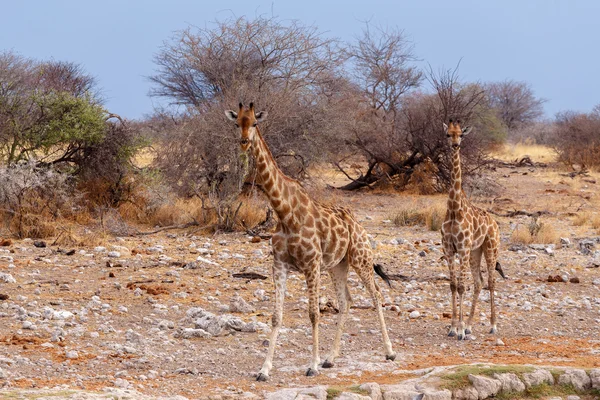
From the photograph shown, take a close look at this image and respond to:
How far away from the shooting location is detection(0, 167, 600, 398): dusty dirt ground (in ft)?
23.0

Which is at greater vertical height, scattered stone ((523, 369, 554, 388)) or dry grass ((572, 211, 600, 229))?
dry grass ((572, 211, 600, 229))

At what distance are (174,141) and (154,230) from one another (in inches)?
91.5

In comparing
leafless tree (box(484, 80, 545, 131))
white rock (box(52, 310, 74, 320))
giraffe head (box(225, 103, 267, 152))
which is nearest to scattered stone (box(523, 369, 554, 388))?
giraffe head (box(225, 103, 267, 152))

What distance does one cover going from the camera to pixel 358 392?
19.6 feet

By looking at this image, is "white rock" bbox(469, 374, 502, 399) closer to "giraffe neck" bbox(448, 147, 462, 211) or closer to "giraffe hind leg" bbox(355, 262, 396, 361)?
"giraffe hind leg" bbox(355, 262, 396, 361)

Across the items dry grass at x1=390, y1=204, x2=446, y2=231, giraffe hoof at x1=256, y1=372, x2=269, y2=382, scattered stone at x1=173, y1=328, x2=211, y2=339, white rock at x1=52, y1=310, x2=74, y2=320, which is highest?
dry grass at x1=390, y1=204, x2=446, y2=231

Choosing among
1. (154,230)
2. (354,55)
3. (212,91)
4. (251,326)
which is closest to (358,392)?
(251,326)

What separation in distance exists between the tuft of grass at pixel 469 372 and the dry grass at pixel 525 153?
2941 centimetres

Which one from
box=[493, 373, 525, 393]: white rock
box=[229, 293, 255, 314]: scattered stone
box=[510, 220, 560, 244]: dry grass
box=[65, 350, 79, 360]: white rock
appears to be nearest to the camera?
box=[493, 373, 525, 393]: white rock

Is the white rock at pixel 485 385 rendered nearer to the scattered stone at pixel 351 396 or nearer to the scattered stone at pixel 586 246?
the scattered stone at pixel 351 396

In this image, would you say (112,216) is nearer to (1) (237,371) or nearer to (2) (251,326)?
(2) (251,326)

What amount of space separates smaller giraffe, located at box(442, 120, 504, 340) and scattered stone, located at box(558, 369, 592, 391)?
2.49m

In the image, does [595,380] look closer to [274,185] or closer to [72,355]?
[274,185]

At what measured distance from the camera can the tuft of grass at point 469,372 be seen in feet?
20.4
